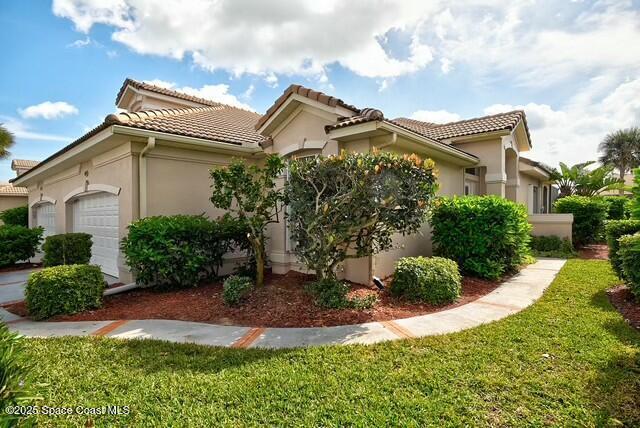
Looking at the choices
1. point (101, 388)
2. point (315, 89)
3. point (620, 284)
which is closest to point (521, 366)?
point (101, 388)

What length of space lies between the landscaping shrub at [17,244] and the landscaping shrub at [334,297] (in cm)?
1404

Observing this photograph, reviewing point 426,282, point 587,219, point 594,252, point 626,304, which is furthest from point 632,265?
point 587,219

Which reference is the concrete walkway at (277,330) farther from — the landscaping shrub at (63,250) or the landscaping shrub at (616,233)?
the landscaping shrub at (616,233)

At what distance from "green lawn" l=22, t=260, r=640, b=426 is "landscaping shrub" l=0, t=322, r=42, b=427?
0.83 metres

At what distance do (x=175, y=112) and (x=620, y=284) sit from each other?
13607 mm

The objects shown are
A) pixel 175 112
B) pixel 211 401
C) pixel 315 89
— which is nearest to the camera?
pixel 211 401

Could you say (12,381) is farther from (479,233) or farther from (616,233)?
(616,233)

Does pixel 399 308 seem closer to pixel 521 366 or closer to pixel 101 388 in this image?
pixel 521 366

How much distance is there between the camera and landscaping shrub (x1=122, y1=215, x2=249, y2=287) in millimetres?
7277

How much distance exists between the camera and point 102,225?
1012 cm

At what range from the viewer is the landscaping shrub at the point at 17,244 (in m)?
12.8

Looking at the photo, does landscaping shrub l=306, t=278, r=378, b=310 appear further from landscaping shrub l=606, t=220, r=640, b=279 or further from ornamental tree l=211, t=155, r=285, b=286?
landscaping shrub l=606, t=220, r=640, b=279

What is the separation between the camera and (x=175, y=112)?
10594 millimetres

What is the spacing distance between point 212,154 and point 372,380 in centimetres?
822
